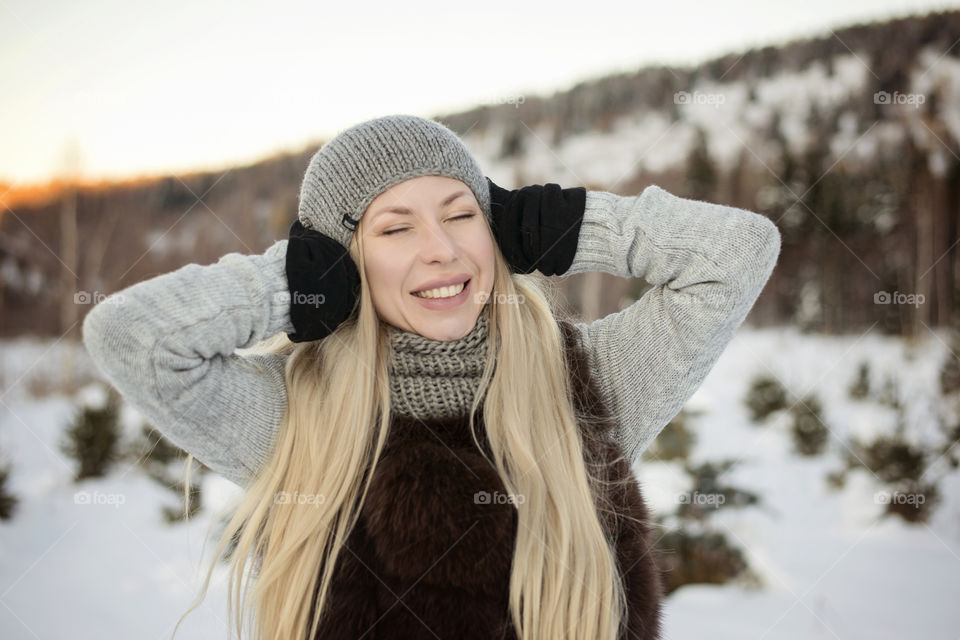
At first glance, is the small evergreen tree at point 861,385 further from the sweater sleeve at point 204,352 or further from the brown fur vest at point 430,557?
the sweater sleeve at point 204,352

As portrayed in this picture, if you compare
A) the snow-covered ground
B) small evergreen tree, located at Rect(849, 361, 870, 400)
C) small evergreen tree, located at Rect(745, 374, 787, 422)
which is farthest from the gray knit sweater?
small evergreen tree, located at Rect(849, 361, 870, 400)

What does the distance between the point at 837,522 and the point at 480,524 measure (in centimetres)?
404

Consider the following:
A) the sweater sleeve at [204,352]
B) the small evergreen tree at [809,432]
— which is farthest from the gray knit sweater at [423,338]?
the small evergreen tree at [809,432]

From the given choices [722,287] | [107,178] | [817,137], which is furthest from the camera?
[817,137]

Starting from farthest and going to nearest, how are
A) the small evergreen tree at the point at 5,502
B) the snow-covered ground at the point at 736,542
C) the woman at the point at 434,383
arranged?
1. the small evergreen tree at the point at 5,502
2. the snow-covered ground at the point at 736,542
3. the woman at the point at 434,383

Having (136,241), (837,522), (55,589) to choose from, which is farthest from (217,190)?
(837,522)

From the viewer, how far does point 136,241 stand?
834 cm

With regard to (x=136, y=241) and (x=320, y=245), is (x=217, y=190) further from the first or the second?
(x=320, y=245)

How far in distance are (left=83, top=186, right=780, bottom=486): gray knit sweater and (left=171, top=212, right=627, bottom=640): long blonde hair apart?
0.22 ft

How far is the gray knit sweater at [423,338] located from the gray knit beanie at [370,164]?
17 cm

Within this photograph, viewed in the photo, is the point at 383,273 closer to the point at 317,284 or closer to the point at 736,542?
the point at 317,284

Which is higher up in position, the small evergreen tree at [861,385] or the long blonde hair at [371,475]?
the long blonde hair at [371,475]

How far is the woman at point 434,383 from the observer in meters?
1.39

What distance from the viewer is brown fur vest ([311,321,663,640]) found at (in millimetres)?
Result: 1380
